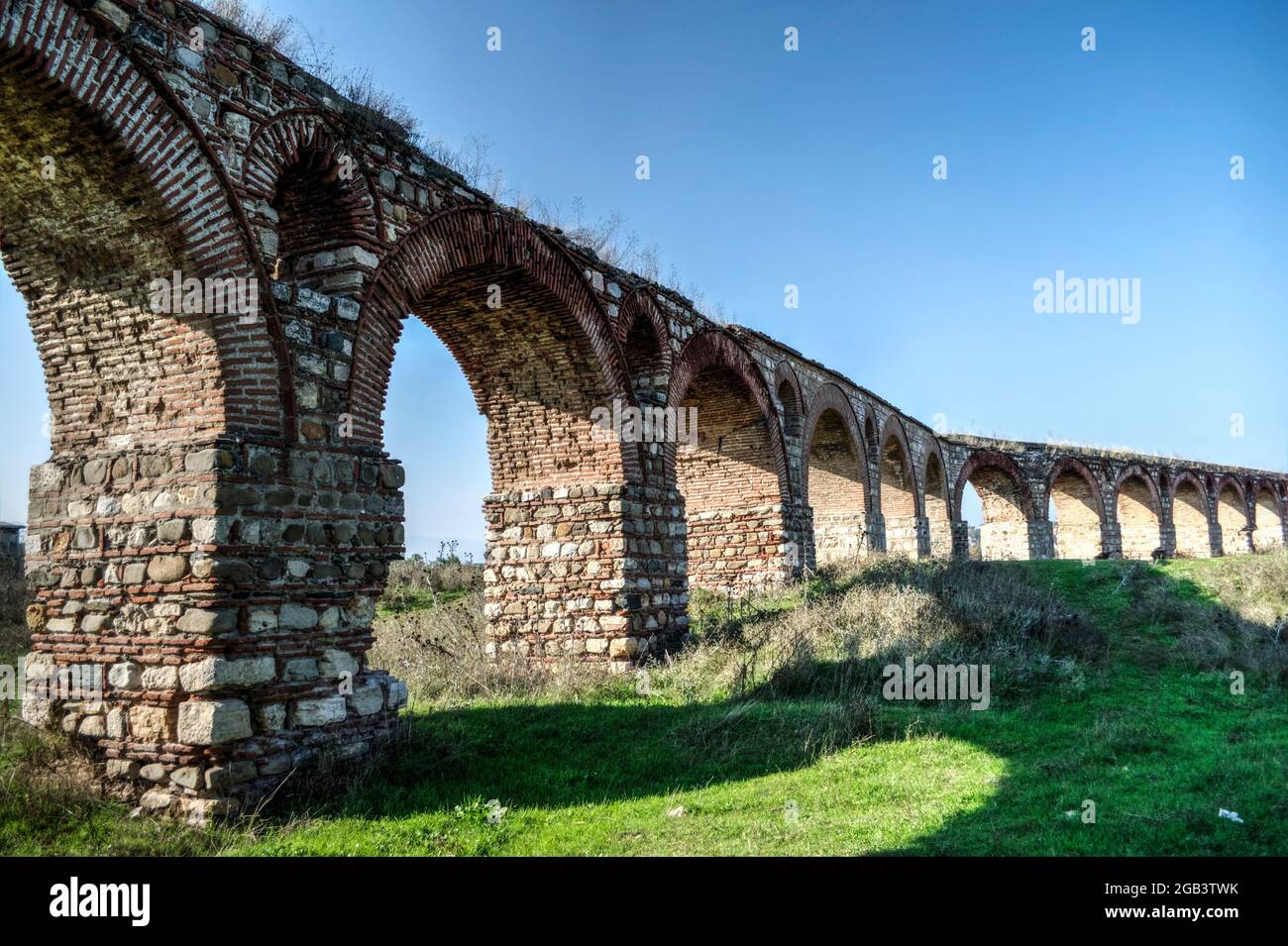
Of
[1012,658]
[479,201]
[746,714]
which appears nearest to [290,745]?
[746,714]

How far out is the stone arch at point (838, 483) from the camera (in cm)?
1864

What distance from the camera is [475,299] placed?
9.27m

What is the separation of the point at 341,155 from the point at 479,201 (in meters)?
1.82

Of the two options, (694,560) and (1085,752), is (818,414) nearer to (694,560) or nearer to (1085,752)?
(694,560)

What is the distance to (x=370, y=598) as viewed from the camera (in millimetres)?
6379

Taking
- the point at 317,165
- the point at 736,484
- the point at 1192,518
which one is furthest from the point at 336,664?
A: the point at 1192,518

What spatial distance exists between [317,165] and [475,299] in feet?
8.89

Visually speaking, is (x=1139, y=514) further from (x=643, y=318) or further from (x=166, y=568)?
(x=166, y=568)

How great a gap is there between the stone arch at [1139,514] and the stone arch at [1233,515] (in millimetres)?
6579

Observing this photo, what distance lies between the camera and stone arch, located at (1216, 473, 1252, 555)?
36188 millimetres

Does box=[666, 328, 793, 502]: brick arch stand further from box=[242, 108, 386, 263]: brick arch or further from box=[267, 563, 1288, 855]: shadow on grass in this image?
box=[242, 108, 386, 263]: brick arch

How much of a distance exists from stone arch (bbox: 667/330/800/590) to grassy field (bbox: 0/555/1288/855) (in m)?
3.44

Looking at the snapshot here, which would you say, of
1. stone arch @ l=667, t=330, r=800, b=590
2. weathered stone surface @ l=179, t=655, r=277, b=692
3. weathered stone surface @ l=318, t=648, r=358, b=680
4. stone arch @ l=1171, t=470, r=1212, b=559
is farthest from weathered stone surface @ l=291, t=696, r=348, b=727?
stone arch @ l=1171, t=470, r=1212, b=559

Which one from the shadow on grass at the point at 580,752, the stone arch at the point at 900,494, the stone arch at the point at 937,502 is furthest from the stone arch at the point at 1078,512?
the shadow on grass at the point at 580,752
